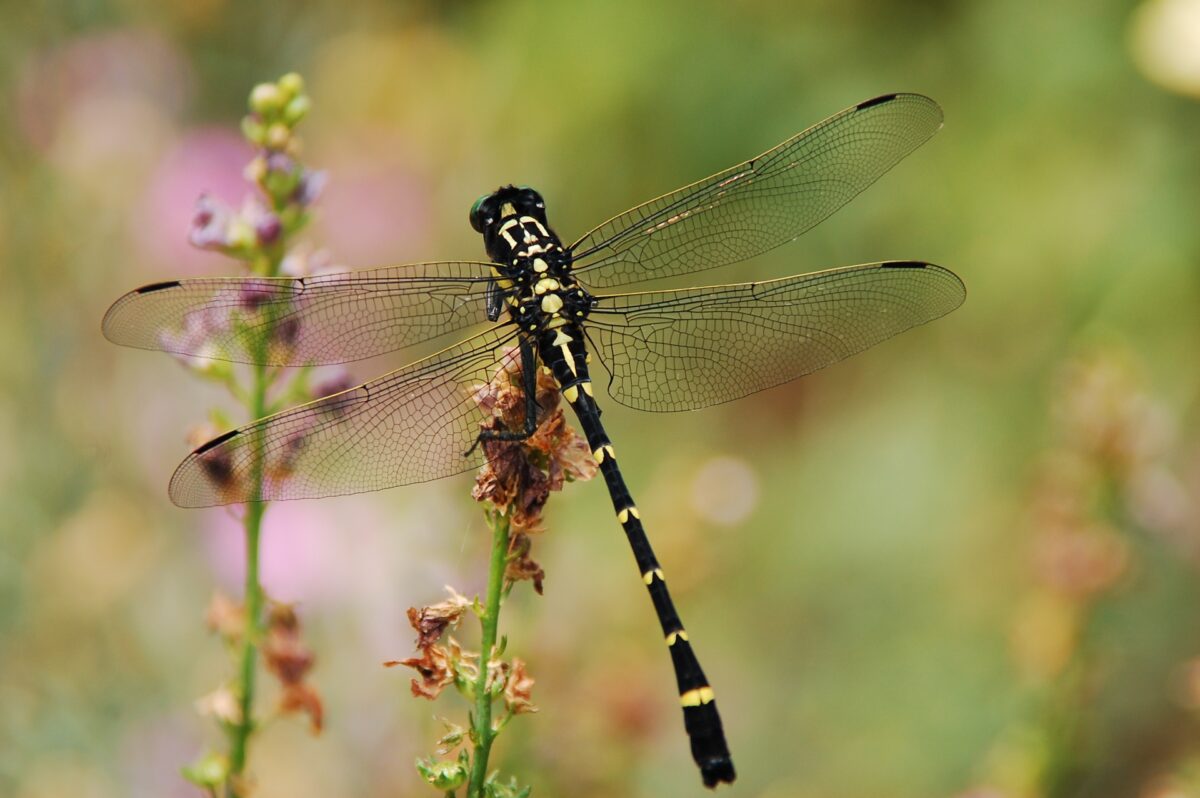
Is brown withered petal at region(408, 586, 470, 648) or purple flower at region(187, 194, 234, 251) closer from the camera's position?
brown withered petal at region(408, 586, 470, 648)

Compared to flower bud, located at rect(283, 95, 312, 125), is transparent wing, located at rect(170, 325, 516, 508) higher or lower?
lower

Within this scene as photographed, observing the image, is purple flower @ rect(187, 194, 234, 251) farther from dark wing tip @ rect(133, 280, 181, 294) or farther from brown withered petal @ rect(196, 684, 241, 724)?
brown withered petal @ rect(196, 684, 241, 724)

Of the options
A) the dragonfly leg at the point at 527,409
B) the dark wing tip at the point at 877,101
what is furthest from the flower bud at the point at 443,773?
the dark wing tip at the point at 877,101

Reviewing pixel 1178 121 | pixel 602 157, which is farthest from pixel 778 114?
pixel 1178 121

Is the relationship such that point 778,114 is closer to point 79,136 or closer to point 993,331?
point 993,331

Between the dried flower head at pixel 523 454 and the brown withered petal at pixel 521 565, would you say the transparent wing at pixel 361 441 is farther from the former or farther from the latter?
the brown withered petal at pixel 521 565

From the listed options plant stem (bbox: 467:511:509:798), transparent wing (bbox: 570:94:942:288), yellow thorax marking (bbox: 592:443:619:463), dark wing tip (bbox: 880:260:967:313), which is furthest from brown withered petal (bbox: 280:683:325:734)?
dark wing tip (bbox: 880:260:967:313)

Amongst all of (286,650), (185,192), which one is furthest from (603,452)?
(185,192)
